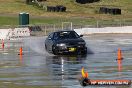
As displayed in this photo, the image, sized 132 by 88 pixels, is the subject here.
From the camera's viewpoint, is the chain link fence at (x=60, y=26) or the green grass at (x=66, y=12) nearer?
the chain link fence at (x=60, y=26)

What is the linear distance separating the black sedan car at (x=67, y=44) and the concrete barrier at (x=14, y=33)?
68.9 feet

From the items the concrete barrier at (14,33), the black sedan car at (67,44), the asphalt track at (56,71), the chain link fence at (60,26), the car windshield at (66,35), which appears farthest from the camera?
the chain link fence at (60,26)

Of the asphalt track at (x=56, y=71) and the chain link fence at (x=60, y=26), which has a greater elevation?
the asphalt track at (x=56, y=71)

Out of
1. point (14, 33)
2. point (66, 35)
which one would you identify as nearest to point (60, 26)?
point (14, 33)

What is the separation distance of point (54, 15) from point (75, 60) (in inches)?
2006

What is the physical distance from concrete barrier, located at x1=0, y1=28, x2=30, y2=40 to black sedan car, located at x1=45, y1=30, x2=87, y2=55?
21014mm

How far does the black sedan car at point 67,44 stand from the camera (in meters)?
34.4

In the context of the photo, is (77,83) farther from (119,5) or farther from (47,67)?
(119,5)

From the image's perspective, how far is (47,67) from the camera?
2688 cm

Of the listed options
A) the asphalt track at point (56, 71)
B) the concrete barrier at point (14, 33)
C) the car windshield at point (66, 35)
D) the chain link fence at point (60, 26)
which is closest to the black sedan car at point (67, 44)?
the car windshield at point (66, 35)

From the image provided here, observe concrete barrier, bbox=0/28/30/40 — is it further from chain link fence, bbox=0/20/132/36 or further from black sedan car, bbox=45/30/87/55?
black sedan car, bbox=45/30/87/55

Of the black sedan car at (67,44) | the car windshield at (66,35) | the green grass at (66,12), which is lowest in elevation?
the green grass at (66,12)

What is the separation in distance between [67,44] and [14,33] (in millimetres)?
23727

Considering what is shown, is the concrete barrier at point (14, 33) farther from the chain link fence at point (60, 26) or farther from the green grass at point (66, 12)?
the green grass at point (66, 12)
